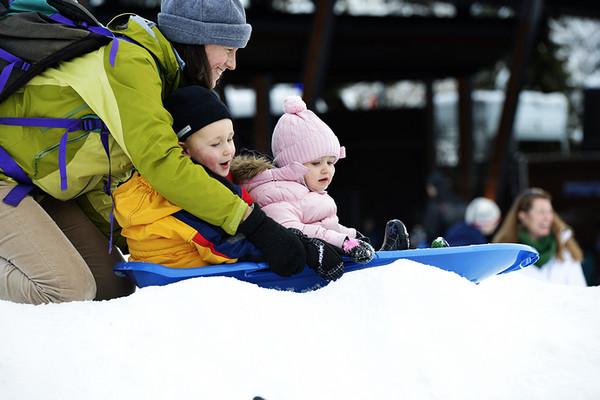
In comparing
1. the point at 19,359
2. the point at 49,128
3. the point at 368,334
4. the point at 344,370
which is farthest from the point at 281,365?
the point at 49,128

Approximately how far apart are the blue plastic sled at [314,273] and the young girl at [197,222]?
0.06 meters

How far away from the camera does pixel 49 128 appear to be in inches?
80.2

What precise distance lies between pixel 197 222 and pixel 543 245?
2.87 meters

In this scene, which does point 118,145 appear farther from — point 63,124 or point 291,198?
point 291,198

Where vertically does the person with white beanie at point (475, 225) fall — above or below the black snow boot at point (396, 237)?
below

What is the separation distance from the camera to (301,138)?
8.41 feet

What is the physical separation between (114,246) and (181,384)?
45.4 inches

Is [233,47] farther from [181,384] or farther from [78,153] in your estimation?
[181,384]

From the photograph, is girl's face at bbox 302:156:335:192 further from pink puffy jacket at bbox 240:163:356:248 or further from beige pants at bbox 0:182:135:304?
beige pants at bbox 0:182:135:304

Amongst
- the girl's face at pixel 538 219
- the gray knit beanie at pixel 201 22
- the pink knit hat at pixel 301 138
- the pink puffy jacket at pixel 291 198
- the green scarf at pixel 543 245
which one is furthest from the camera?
the girl's face at pixel 538 219

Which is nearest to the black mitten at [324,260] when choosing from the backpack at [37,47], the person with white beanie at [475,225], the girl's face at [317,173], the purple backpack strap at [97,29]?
the girl's face at [317,173]

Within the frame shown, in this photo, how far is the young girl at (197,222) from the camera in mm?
2023

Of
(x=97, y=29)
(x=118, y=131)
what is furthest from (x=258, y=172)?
(x=97, y=29)

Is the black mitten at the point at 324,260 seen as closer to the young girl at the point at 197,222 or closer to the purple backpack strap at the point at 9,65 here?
the young girl at the point at 197,222
